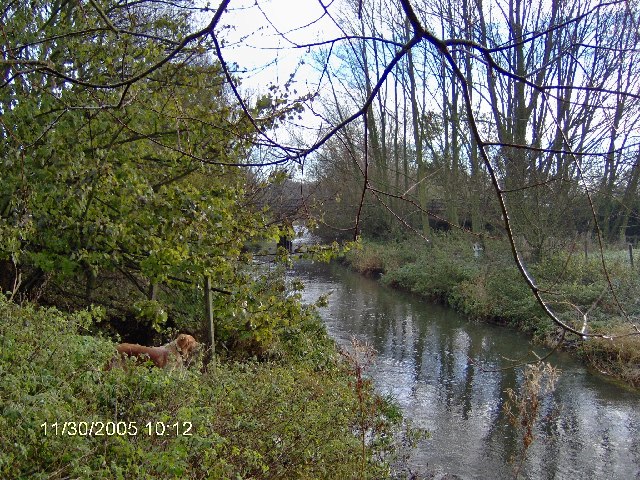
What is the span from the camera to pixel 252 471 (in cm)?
424

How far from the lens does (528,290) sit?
1457cm

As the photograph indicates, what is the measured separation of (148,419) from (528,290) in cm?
1250

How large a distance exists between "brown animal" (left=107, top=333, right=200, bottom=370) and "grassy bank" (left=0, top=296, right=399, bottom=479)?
22 centimetres

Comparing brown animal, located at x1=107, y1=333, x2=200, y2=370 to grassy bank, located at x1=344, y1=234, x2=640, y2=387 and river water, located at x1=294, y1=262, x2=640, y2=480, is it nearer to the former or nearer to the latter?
river water, located at x1=294, y1=262, x2=640, y2=480

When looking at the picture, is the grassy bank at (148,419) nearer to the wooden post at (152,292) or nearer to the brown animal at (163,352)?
the brown animal at (163,352)

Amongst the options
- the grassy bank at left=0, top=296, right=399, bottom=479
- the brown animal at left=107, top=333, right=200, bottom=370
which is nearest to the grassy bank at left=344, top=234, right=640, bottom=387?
the grassy bank at left=0, top=296, right=399, bottom=479

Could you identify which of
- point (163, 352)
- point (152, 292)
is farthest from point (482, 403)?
point (163, 352)

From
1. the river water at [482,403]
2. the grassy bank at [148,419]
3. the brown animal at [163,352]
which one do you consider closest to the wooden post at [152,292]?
the brown animal at [163,352]

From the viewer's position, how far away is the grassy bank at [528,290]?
35.0 ft

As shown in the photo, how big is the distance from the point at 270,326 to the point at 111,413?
11.3 ft

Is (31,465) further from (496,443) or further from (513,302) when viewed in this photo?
(513,302)

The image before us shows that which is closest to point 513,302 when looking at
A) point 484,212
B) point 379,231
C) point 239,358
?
point 484,212

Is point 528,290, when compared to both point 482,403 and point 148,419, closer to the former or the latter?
point 482,403

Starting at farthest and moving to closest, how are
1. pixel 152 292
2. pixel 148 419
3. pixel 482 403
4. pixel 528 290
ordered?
pixel 528 290
pixel 482 403
pixel 152 292
pixel 148 419
